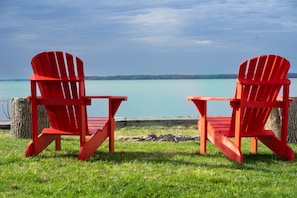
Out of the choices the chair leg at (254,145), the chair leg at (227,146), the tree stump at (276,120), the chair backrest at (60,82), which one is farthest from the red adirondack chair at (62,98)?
the tree stump at (276,120)

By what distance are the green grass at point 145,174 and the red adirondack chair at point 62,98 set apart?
0.19 metres

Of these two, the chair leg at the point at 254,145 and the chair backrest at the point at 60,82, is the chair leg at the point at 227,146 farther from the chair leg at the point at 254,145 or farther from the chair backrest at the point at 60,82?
the chair backrest at the point at 60,82

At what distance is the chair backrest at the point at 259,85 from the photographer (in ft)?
15.0

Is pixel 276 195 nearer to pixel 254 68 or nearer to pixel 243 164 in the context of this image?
pixel 243 164

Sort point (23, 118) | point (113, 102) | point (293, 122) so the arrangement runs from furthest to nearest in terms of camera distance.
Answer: point (23, 118) → point (293, 122) → point (113, 102)

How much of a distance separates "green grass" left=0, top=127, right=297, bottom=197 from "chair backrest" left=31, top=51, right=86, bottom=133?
490 mm

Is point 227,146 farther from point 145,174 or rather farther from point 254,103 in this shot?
point 145,174

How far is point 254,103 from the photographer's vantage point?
4.61 meters

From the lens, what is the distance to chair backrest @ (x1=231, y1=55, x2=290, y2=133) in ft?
15.0

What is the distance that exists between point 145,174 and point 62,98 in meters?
1.48

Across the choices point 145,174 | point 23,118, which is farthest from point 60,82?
point 23,118

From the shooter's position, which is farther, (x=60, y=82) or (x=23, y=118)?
(x=23, y=118)

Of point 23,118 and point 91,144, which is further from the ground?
point 91,144

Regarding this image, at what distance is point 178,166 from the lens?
420cm
